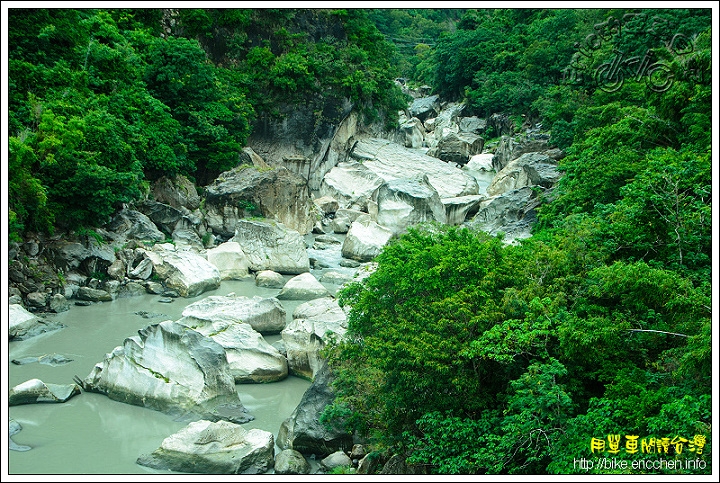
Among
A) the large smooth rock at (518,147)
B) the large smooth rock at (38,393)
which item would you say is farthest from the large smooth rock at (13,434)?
the large smooth rock at (518,147)

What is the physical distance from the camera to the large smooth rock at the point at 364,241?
74.2 feet

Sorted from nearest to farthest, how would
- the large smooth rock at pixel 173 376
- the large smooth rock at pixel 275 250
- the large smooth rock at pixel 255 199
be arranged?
1. the large smooth rock at pixel 173 376
2. the large smooth rock at pixel 275 250
3. the large smooth rock at pixel 255 199

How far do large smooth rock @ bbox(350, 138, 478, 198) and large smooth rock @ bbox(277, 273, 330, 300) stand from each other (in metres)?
12.5

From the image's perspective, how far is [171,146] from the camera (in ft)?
81.1

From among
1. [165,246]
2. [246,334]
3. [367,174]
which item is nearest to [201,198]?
[165,246]

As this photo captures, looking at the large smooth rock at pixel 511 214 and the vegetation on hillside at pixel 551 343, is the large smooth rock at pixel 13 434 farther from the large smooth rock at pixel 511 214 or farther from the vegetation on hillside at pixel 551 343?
the large smooth rock at pixel 511 214

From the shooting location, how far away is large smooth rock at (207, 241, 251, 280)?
66.0 feet

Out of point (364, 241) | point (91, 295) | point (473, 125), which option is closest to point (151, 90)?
point (364, 241)

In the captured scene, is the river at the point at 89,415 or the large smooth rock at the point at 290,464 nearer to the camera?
the large smooth rock at the point at 290,464

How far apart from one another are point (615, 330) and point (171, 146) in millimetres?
20996

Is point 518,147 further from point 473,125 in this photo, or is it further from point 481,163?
point 473,125

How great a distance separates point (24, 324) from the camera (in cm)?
1411

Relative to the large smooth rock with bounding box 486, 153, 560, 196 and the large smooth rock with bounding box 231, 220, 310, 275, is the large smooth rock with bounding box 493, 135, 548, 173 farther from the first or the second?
the large smooth rock with bounding box 231, 220, 310, 275

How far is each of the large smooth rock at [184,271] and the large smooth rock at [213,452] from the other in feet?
30.4
